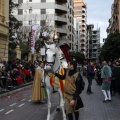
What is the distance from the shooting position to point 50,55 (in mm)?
10062

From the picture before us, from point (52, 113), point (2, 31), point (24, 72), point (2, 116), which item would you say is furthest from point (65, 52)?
point (2, 31)

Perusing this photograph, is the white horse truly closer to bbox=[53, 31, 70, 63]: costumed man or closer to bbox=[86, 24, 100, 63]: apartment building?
bbox=[53, 31, 70, 63]: costumed man

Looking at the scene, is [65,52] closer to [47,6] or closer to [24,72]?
[24,72]

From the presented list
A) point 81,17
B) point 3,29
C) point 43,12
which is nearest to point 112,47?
point 3,29

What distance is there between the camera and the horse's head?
32.8 ft

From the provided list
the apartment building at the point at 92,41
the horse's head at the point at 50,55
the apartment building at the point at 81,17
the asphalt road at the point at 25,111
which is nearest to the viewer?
the horse's head at the point at 50,55

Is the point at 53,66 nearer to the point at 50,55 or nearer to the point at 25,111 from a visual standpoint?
the point at 50,55

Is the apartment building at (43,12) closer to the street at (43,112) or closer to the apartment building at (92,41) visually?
the street at (43,112)

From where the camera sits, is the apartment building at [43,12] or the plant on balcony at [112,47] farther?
the apartment building at [43,12]

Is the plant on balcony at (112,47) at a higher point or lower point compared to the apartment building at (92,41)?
lower

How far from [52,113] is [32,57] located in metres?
33.9

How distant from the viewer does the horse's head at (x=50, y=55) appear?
999 centimetres

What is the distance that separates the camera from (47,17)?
7319cm

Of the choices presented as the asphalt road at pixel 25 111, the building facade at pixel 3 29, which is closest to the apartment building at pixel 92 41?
the building facade at pixel 3 29
